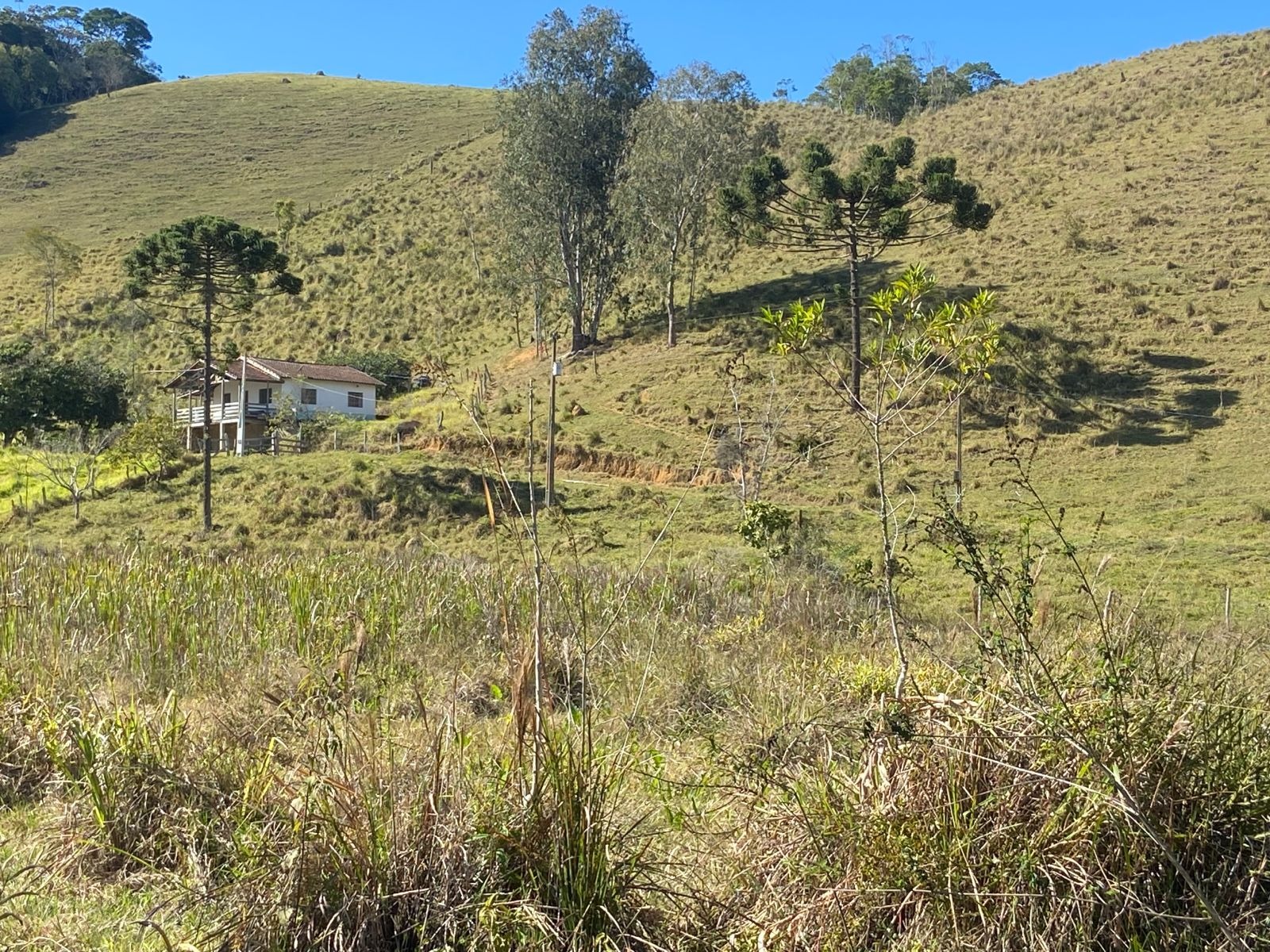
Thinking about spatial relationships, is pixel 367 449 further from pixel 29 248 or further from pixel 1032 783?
pixel 29 248

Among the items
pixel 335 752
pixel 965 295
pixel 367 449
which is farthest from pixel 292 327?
pixel 335 752

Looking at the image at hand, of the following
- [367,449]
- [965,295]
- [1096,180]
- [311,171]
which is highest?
Answer: [311,171]

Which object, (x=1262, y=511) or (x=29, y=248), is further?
(x=29, y=248)

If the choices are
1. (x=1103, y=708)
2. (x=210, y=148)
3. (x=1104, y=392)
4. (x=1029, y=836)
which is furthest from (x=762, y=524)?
(x=210, y=148)

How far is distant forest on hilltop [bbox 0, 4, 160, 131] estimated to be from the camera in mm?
92812

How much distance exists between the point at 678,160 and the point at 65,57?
9480 centimetres

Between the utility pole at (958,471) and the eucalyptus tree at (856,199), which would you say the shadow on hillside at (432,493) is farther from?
the eucalyptus tree at (856,199)

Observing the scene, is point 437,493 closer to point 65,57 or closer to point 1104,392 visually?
point 1104,392

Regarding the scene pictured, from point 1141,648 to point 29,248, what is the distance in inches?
2562

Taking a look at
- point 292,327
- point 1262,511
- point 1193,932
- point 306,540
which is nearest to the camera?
point 1193,932

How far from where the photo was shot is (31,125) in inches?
3462

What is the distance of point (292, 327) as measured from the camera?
51.2m

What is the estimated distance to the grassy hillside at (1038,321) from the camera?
23000 mm

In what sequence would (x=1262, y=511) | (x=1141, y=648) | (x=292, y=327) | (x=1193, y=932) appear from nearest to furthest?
(x=1193, y=932), (x=1141, y=648), (x=1262, y=511), (x=292, y=327)
